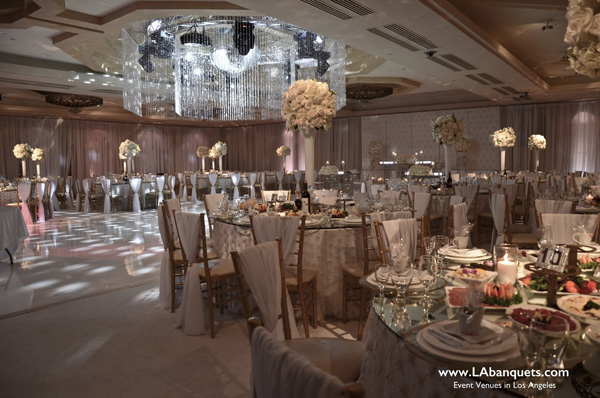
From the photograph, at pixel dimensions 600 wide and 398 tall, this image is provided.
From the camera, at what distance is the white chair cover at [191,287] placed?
371cm

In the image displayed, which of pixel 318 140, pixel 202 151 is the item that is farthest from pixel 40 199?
pixel 318 140

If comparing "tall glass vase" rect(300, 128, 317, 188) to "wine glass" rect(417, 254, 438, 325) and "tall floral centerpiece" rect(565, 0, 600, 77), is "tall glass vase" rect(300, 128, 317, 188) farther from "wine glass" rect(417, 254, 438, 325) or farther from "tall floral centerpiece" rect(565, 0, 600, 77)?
"tall floral centerpiece" rect(565, 0, 600, 77)

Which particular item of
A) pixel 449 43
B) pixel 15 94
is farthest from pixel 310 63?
pixel 15 94

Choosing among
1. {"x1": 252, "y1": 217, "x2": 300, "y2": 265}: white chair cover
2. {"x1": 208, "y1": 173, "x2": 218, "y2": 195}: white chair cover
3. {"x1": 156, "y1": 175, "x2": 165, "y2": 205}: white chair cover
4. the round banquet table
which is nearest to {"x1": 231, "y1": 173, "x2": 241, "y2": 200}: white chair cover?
{"x1": 208, "y1": 173, "x2": 218, "y2": 195}: white chair cover

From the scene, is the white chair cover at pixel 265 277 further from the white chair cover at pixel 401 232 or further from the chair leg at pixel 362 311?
the chair leg at pixel 362 311

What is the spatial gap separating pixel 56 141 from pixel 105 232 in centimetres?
1041

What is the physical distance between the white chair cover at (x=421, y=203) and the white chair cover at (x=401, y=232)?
2138 mm

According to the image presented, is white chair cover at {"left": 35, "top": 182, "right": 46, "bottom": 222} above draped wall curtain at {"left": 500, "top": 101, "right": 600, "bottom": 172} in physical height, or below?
below

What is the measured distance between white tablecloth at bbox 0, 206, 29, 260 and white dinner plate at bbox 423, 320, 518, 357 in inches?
258

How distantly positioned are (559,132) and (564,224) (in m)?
13.4

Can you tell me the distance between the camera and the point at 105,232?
8945mm

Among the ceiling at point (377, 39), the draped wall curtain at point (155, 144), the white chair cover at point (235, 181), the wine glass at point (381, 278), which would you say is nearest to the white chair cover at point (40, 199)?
the ceiling at point (377, 39)

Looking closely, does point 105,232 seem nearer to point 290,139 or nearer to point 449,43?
point 449,43

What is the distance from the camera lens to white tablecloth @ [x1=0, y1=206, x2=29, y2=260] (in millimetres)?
6238
